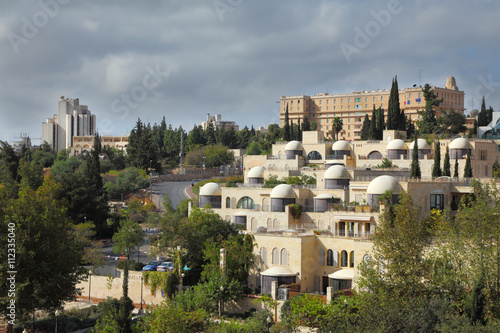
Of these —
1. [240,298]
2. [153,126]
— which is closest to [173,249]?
[240,298]

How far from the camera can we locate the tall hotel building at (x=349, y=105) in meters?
112

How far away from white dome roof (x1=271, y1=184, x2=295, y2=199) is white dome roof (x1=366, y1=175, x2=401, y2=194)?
7017 mm

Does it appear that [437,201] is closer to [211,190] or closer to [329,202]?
[329,202]

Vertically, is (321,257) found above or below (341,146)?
below

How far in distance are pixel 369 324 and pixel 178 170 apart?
80.1 metres

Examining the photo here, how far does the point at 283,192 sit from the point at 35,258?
20.2m

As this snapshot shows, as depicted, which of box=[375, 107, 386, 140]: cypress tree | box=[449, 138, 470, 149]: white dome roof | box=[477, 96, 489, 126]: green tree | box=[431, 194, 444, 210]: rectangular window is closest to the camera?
box=[431, 194, 444, 210]: rectangular window

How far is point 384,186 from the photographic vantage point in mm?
43562

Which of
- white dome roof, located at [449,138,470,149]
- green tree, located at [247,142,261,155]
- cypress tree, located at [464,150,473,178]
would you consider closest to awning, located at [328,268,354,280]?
cypress tree, located at [464,150,473,178]

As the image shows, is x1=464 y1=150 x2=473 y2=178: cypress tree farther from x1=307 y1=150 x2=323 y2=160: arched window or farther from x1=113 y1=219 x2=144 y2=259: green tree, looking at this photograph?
x1=113 y1=219 x2=144 y2=259: green tree

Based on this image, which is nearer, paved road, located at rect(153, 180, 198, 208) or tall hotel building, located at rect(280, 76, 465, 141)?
paved road, located at rect(153, 180, 198, 208)

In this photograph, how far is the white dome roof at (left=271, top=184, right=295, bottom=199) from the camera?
48.5m

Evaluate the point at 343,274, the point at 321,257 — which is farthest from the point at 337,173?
the point at 343,274

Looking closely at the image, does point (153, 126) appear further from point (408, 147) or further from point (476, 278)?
point (476, 278)
